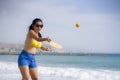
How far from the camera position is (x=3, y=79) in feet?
25.7

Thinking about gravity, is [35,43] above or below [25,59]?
above

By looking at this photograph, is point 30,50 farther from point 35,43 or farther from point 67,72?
point 67,72

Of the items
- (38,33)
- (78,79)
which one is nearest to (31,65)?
Answer: (38,33)

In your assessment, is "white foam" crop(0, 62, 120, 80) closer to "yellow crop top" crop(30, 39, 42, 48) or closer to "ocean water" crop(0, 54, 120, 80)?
"ocean water" crop(0, 54, 120, 80)

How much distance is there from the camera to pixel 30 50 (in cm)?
430

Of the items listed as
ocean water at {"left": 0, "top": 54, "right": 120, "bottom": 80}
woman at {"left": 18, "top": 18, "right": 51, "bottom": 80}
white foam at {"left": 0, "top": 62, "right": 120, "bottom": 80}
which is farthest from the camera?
ocean water at {"left": 0, "top": 54, "right": 120, "bottom": 80}

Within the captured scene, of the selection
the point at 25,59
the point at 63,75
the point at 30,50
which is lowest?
the point at 63,75

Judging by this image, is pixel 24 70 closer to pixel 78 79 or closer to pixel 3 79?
pixel 3 79

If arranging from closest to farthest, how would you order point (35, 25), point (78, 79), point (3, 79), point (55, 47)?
point (55, 47) → point (35, 25) → point (3, 79) → point (78, 79)

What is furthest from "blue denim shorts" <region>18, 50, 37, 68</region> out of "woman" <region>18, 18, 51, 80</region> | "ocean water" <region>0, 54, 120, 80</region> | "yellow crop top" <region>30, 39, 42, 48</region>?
"ocean water" <region>0, 54, 120, 80</region>

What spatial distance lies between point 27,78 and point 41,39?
629 millimetres

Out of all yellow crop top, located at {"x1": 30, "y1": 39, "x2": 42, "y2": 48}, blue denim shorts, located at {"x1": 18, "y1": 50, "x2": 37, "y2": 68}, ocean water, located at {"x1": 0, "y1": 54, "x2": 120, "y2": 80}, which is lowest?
ocean water, located at {"x1": 0, "y1": 54, "x2": 120, "y2": 80}

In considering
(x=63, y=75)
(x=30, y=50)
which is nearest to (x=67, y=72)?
(x=63, y=75)

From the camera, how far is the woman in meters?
4.18
